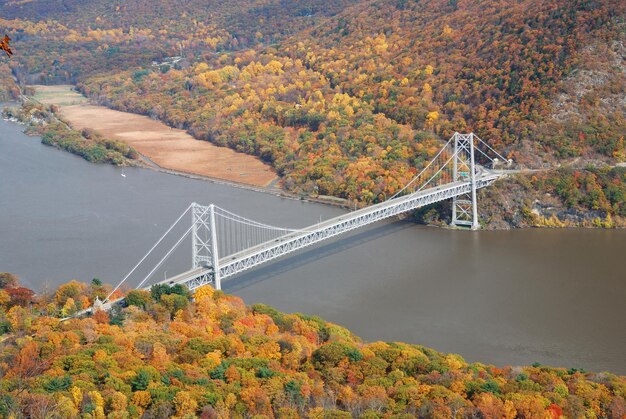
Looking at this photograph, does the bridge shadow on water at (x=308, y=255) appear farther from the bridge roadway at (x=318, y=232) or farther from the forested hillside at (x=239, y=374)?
the forested hillside at (x=239, y=374)

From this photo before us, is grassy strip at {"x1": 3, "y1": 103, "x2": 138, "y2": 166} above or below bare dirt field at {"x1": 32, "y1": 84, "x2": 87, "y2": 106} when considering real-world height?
below

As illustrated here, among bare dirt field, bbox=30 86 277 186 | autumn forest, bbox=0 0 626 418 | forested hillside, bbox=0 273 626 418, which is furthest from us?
bare dirt field, bbox=30 86 277 186

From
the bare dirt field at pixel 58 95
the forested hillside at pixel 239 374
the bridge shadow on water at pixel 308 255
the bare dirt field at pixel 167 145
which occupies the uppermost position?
the bare dirt field at pixel 58 95

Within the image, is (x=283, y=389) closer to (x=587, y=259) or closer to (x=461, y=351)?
(x=461, y=351)

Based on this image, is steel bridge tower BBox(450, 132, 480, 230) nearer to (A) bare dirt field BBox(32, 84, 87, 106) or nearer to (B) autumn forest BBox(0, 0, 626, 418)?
(B) autumn forest BBox(0, 0, 626, 418)

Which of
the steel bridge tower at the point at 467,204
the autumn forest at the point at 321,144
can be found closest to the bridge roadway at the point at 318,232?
the steel bridge tower at the point at 467,204

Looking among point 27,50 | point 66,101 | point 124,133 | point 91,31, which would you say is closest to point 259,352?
point 124,133

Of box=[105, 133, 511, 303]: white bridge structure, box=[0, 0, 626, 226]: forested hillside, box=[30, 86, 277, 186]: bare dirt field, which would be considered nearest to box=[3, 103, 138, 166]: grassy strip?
box=[30, 86, 277, 186]: bare dirt field

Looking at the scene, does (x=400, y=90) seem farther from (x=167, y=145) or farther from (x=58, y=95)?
(x=58, y=95)
